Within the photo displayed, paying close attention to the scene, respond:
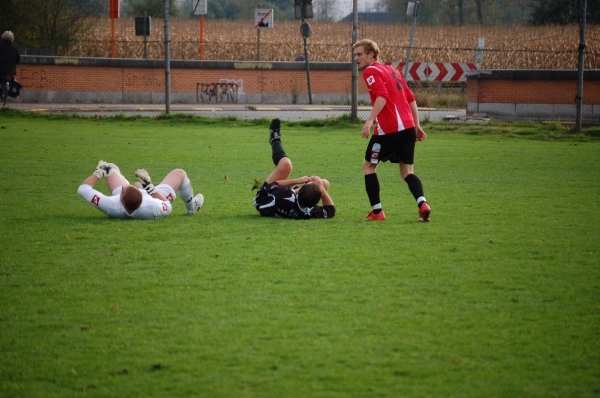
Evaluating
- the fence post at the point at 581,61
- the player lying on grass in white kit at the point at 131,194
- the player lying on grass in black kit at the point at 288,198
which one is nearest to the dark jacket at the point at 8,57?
the fence post at the point at 581,61

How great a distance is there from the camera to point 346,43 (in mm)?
38375

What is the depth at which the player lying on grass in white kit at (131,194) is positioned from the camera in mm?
8680

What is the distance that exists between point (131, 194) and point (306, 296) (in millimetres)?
3300

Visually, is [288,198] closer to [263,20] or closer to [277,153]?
[277,153]

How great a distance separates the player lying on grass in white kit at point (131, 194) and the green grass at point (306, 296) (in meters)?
0.17

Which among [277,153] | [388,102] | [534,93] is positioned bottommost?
[277,153]

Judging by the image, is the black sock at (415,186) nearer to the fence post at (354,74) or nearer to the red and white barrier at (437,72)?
the fence post at (354,74)

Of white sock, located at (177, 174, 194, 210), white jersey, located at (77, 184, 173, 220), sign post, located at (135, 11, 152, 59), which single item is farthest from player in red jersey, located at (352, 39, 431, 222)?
sign post, located at (135, 11, 152, 59)

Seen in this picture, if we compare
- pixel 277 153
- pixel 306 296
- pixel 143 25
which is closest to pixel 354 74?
pixel 143 25

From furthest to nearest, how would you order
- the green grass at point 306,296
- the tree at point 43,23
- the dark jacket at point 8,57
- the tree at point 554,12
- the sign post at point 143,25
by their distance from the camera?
the tree at point 554,12 → the tree at point 43,23 → the sign post at point 143,25 → the dark jacket at point 8,57 → the green grass at point 306,296

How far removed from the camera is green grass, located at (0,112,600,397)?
439 cm

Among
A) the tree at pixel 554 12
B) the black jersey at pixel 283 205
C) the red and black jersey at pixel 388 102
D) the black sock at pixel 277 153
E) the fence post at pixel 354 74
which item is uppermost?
the tree at pixel 554 12

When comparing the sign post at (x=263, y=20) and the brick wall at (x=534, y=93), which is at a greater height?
the sign post at (x=263, y=20)

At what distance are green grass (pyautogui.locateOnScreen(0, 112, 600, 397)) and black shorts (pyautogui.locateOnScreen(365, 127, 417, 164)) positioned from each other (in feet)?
2.48
